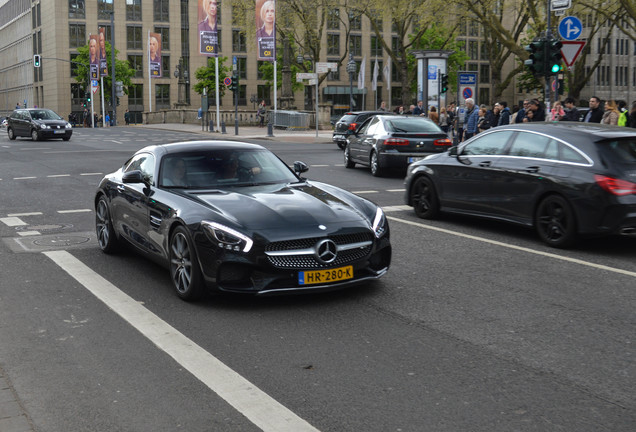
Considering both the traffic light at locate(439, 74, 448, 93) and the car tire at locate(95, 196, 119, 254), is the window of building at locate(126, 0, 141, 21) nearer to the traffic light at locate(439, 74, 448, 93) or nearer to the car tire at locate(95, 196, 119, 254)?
the traffic light at locate(439, 74, 448, 93)

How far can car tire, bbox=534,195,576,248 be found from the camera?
9766 millimetres

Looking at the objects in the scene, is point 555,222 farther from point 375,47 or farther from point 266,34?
point 375,47

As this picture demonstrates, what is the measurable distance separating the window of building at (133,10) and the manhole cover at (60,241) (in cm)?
9589

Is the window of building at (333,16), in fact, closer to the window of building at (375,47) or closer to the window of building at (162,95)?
the window of building at (375,47)

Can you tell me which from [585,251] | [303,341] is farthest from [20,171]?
[303,341]

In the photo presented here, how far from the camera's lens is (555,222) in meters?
10.0

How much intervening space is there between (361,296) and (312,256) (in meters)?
0.78

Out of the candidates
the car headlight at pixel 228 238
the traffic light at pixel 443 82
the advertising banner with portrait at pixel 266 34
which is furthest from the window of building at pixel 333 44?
the car headlight at pixel 228 238

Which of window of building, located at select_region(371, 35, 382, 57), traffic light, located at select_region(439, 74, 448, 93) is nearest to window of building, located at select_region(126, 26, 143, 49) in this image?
window of building, located at select_region(371, 35, 382, 57)

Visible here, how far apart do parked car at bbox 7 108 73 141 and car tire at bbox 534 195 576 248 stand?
105ft

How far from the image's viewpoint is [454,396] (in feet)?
15.5

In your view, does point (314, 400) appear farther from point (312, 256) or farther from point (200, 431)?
point (312, 256)

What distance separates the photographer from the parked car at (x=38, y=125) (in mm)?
38875

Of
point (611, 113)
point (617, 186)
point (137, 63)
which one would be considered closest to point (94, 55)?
point (137, 63)
